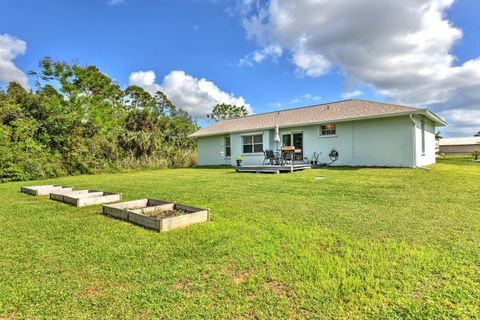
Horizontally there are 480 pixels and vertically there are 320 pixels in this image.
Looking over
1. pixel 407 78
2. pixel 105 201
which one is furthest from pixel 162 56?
pixel 407 78

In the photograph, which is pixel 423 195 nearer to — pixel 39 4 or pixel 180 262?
pixel 180 262

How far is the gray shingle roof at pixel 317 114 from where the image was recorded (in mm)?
12952

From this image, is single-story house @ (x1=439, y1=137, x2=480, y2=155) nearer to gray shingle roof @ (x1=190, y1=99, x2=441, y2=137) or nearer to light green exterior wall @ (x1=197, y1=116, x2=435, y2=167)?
light green exterior wall @ (x1=197, y1=116, x2=435, y2=167)

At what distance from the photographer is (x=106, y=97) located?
26.6 meters

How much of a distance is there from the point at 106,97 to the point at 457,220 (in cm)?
2870

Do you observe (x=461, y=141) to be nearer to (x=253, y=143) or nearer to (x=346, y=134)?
(x=346, y=134)

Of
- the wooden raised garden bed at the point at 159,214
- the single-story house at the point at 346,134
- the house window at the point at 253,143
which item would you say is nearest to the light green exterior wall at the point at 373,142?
the single-story house at the point at 346,134

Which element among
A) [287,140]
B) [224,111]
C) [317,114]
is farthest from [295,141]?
[224,111]

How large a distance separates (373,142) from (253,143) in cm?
753

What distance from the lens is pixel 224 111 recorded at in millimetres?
47406

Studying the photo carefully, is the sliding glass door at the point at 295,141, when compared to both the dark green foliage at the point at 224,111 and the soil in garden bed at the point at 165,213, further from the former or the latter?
the dark green foliage at the point at 224,111

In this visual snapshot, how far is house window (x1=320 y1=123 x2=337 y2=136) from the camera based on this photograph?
47.9ft

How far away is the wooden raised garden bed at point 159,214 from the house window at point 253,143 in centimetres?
1267

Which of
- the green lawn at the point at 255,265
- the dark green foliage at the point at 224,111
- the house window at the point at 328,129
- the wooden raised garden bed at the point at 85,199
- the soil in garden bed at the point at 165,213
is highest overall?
the dark green foliage at the point at 224,111
